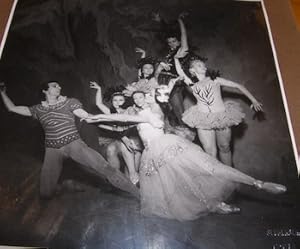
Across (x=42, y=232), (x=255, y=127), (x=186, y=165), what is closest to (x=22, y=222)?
(x=42, y=232)

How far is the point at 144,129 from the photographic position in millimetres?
1219

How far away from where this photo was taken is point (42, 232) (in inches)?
41.7

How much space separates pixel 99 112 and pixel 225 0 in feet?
2.48

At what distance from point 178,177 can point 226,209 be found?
0.18 metres

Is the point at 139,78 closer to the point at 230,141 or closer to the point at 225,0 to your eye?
the point at 230,141

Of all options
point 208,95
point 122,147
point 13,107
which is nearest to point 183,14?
point 208,95

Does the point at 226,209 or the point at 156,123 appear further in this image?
the point at 156,123

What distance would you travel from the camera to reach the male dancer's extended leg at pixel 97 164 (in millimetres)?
1138

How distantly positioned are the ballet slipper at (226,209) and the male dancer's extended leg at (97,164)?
0.87 feet

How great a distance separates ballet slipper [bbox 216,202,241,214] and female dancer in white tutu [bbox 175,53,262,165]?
14cm

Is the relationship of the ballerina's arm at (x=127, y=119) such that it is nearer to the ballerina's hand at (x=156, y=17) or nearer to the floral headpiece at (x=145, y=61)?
the floral headpiece at (x=145, y=61)

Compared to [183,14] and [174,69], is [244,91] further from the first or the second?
[183,14]

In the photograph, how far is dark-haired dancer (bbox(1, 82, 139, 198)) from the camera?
3.75 ft

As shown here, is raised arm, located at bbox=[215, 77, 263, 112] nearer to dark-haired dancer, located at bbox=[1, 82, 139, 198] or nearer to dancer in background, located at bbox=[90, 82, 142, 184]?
dancer in background, located at bbox=[90, 82, 142, 184]
